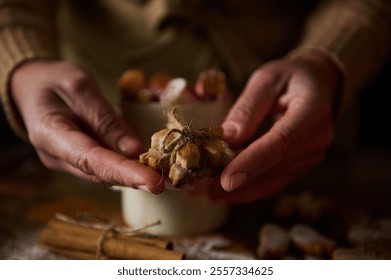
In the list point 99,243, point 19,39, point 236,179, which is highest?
point 19,39

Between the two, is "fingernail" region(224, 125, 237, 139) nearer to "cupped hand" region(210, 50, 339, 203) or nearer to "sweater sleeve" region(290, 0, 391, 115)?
"cupped hand" region(210, 50, 339, 203)

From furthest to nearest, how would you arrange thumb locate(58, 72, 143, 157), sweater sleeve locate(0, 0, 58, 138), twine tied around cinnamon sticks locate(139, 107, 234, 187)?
1. sweater sleeve locate(0, 0, 58, 138)
2. thumb locate(58, 72, 143, 157)
3. twine tied around cinnamon sticks locate(139, 107, 234, 187)

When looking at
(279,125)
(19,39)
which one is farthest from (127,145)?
(19,39)

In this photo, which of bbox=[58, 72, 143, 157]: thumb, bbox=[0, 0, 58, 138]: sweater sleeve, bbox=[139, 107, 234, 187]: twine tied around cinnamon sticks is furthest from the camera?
bbox=[0, 0, 58, 138]: sweater sleeve

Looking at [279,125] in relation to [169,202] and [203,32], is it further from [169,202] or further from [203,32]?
[203,32]

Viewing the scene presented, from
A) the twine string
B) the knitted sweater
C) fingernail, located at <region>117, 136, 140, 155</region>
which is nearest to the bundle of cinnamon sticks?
the twine string

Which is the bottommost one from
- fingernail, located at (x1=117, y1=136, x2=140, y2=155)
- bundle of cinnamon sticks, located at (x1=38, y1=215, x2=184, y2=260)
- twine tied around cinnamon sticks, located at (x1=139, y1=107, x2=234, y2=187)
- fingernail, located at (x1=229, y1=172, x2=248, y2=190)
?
bundle of cinnamon sticks, located at (x1=38, y1=215, x2=184, y2=260)
